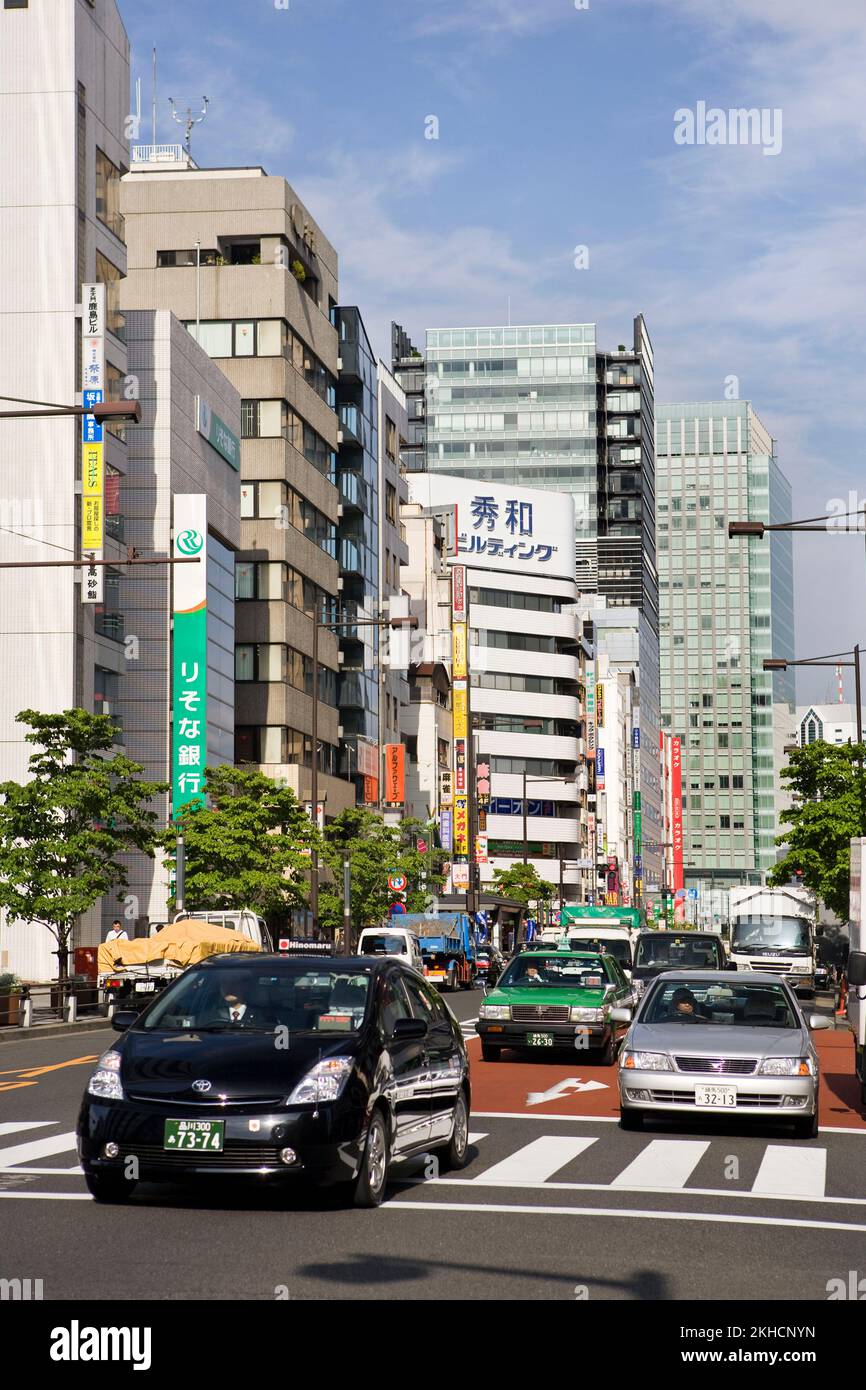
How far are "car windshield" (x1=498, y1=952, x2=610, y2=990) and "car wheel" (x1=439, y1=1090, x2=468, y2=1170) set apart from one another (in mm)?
12170

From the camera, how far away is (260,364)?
77.2 metres

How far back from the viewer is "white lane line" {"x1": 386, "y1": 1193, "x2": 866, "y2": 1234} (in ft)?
36.3

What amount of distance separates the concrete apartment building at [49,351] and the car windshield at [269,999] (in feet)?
136

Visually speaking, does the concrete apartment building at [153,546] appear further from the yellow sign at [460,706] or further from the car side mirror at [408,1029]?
the yellow sign at [460,706]

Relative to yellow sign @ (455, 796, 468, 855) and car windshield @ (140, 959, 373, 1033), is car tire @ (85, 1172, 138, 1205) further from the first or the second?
yellow sign @ (455, 796, 468, 855)

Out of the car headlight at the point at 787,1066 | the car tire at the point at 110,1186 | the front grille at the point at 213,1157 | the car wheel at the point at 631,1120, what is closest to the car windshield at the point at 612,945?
the car wheel at the point at 631,1120

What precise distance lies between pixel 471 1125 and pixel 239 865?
3545 cm

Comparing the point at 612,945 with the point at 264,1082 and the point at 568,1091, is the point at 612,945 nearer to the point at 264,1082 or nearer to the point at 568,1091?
the point at 568,1091

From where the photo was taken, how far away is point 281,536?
76188mm

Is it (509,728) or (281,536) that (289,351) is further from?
(509,728)

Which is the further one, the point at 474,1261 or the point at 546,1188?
the point at 546,1188

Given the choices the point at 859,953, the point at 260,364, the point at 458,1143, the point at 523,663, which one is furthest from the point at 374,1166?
the point at 523,663
